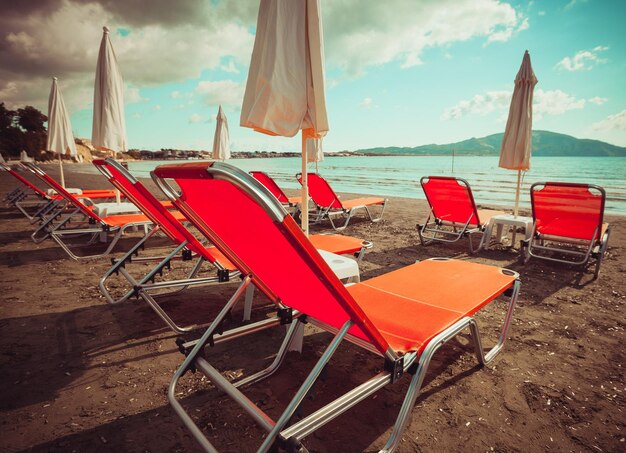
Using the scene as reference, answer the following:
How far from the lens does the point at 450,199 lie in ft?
18.8

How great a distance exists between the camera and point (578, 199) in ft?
14.9

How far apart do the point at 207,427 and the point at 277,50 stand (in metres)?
2.61

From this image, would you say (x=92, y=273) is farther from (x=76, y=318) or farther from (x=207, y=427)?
(x=207, y=427)

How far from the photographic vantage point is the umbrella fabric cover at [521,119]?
580cm

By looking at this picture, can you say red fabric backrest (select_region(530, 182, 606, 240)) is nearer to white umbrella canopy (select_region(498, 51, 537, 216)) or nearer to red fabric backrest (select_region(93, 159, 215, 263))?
white umbrella canopy (select_region(498, 51, 537, 216))

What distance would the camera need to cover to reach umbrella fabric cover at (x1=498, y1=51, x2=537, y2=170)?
580 centimetres

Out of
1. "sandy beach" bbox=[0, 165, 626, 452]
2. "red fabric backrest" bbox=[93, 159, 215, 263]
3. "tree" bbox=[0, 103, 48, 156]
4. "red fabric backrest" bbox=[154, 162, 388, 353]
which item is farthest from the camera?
"tree" bbox=[0, 103, 48, 156]

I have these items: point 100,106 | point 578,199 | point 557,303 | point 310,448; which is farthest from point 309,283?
point 100,106

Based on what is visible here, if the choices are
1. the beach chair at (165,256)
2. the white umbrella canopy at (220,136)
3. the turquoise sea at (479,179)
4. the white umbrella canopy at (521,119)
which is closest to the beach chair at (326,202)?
the white umbrella canopy at (521,119)

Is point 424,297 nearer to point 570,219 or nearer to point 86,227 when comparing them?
point 570,219

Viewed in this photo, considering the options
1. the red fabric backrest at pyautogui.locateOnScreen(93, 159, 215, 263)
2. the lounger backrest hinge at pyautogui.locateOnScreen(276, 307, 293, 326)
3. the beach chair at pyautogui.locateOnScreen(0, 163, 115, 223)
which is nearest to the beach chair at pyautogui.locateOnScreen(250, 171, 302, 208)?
the red fabric backrest at pyautogui.locateOnScreen(93, 159, 215, 263)

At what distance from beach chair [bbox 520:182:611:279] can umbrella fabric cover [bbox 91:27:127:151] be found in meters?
7.13

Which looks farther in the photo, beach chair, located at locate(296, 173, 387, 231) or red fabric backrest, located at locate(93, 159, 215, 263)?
beach chair, located at locate(296, 173, 387, 231)

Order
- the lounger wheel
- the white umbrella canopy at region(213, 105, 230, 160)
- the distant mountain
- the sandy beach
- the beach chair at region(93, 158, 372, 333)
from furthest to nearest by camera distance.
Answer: the distant mountain, the white umbrella canopy at region(213, 105, 230, 160), the lounger wheel, the beach chair at region(93, 158, 372, 333), the sandy beach
